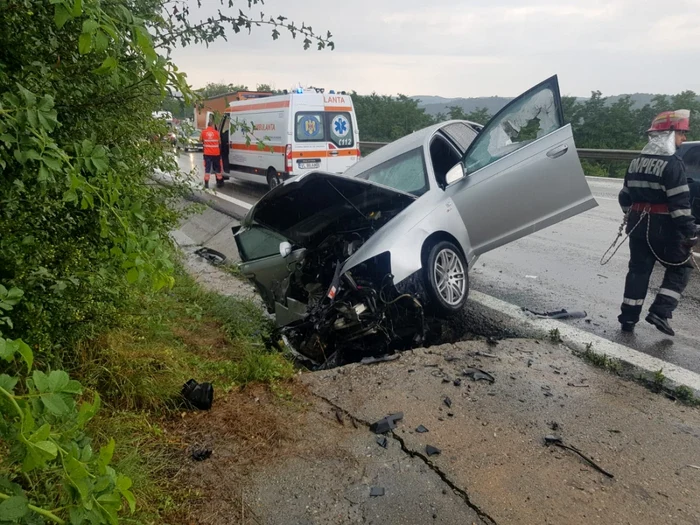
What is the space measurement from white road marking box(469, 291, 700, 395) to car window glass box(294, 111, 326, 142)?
739 cm

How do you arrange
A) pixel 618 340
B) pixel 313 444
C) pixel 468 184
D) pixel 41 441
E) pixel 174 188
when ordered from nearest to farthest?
1. pixel 41 441
2. pixel 313 444
3. pixel 174 188
4. pixel 618 340
5. pixel 468 184

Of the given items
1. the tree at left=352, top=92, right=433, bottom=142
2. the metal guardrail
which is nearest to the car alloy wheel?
the metal guardrail

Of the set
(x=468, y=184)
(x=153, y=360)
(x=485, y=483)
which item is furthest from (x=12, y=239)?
(x=468, y=184)

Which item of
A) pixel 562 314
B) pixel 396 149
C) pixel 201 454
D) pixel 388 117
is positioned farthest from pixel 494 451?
pixel 388 117

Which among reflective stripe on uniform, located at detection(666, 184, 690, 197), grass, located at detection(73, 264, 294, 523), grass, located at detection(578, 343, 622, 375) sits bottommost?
grass, located at detection(578, 343, 622, 375)

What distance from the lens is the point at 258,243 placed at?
5320 mm

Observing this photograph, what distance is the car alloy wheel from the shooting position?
15.7 ft

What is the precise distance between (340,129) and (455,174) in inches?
301

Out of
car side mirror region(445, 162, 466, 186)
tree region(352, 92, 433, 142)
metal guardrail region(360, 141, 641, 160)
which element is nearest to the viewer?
car side mirror region(445, 162, 466, 186)

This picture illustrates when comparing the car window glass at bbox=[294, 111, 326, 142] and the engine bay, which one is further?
the car window glass at bbox=[294, 111, 326, 142]

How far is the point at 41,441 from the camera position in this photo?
3.59 ft

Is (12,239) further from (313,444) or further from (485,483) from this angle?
(485,483)

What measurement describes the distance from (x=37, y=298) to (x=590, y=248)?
7.04m

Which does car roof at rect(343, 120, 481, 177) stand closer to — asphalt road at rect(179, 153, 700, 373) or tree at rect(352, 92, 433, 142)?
asphalt road at rect(179, 153, 700, 373)
